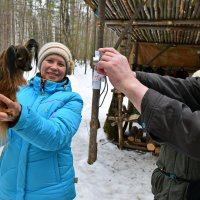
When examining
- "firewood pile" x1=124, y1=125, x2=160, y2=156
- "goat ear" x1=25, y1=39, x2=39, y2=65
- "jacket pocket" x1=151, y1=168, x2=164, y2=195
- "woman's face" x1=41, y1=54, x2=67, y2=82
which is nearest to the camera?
"goat ear" x1=25, y1=39, x2=39, y2=65

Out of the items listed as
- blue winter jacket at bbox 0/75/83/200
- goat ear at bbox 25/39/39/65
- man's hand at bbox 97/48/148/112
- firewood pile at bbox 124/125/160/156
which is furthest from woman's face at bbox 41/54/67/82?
firewood pile at bbox 124/125/160/156

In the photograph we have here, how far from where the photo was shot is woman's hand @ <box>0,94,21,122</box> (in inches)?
49.6

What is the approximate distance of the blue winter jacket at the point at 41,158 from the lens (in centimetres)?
194

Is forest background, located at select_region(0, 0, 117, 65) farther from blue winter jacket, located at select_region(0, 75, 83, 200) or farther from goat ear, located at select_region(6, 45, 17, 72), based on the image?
goat ear, located at select_region(6, 45, 17, 72)

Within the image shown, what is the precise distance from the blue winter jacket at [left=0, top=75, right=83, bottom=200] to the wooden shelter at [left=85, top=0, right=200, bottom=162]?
2856mm

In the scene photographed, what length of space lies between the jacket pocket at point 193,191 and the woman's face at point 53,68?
4.10ft

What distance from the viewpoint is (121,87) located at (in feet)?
3.39

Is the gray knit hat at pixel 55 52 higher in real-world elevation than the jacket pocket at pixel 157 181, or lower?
higher

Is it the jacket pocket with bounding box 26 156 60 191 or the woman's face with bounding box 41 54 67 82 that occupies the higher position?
the woman's face with bounding box 41 54 67 82

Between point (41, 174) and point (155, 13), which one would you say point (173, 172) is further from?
point (155, 13)

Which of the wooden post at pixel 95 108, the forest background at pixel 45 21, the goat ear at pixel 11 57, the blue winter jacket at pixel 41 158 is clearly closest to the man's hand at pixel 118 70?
the goat ear at pixel 11 57

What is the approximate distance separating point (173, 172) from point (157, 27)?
4.29 metres

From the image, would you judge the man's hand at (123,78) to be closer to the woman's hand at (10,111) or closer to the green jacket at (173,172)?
the woman's hand at (10,111)

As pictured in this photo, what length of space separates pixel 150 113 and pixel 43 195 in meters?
1.34
